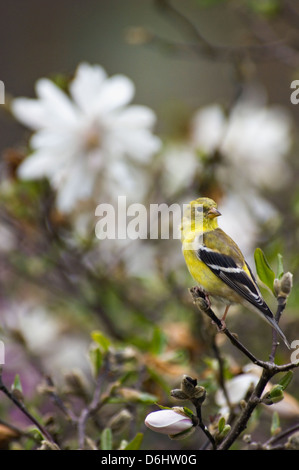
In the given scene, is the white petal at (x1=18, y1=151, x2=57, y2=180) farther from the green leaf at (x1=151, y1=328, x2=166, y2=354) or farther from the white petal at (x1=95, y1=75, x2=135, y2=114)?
the green leaf at (x1=151, y1=328, x2=166, y2=354)

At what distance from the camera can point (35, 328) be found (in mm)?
969

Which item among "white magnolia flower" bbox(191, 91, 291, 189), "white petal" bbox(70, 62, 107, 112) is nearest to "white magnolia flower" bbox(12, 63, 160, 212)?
"white petal" bbox(70, 62, 107, 112)

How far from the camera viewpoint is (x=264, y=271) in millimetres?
434

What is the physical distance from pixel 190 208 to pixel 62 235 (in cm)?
48

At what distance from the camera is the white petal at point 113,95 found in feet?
2.52

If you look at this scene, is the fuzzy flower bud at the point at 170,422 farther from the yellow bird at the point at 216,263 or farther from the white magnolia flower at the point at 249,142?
the white magnolia flower at the point at 249,142

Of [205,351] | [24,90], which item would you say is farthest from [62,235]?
[24,90]

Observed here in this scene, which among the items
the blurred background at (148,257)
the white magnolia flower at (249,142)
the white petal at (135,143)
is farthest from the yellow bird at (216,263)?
the white magnolia flower at (249,142)

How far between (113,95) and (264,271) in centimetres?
42

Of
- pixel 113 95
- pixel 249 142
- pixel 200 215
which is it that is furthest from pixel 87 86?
pixel 200 215

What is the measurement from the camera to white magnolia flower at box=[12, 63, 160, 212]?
0.77 metres

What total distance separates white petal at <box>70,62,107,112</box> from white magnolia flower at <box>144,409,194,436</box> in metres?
0.48
